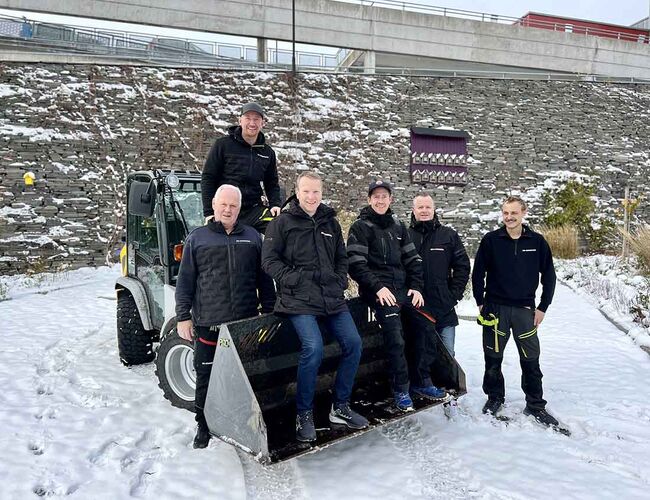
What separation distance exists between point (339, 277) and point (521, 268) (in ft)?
5.53

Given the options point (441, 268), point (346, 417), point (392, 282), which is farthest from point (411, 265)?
point (346, 417)

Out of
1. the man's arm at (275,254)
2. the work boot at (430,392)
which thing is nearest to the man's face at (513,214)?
the work boot at (430,392)

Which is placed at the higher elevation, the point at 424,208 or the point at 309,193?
the point at 309,193

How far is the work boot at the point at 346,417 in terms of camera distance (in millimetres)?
3379

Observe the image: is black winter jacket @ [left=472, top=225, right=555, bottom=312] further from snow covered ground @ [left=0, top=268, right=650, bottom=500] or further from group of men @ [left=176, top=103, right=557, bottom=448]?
snow covered ground @ [left=0, top=268, right=650, bottom=500]

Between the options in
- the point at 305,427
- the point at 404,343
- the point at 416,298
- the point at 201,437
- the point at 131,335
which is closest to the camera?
the point at 305,427

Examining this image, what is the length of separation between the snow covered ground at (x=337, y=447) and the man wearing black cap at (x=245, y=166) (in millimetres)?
1852

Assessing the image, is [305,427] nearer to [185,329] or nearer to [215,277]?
[185,329]

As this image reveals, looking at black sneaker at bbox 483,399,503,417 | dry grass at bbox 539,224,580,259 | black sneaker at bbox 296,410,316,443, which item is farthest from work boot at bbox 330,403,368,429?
dry grass at bbox 539,224,580,259

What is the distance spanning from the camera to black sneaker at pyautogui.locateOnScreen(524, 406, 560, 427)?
3.96 metres

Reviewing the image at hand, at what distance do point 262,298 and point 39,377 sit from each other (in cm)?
290

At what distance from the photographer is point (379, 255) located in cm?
382

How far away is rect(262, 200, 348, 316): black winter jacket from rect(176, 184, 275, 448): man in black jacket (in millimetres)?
258

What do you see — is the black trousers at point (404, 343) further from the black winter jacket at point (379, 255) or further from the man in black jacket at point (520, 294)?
the man in black jacket at point (520, 294)
